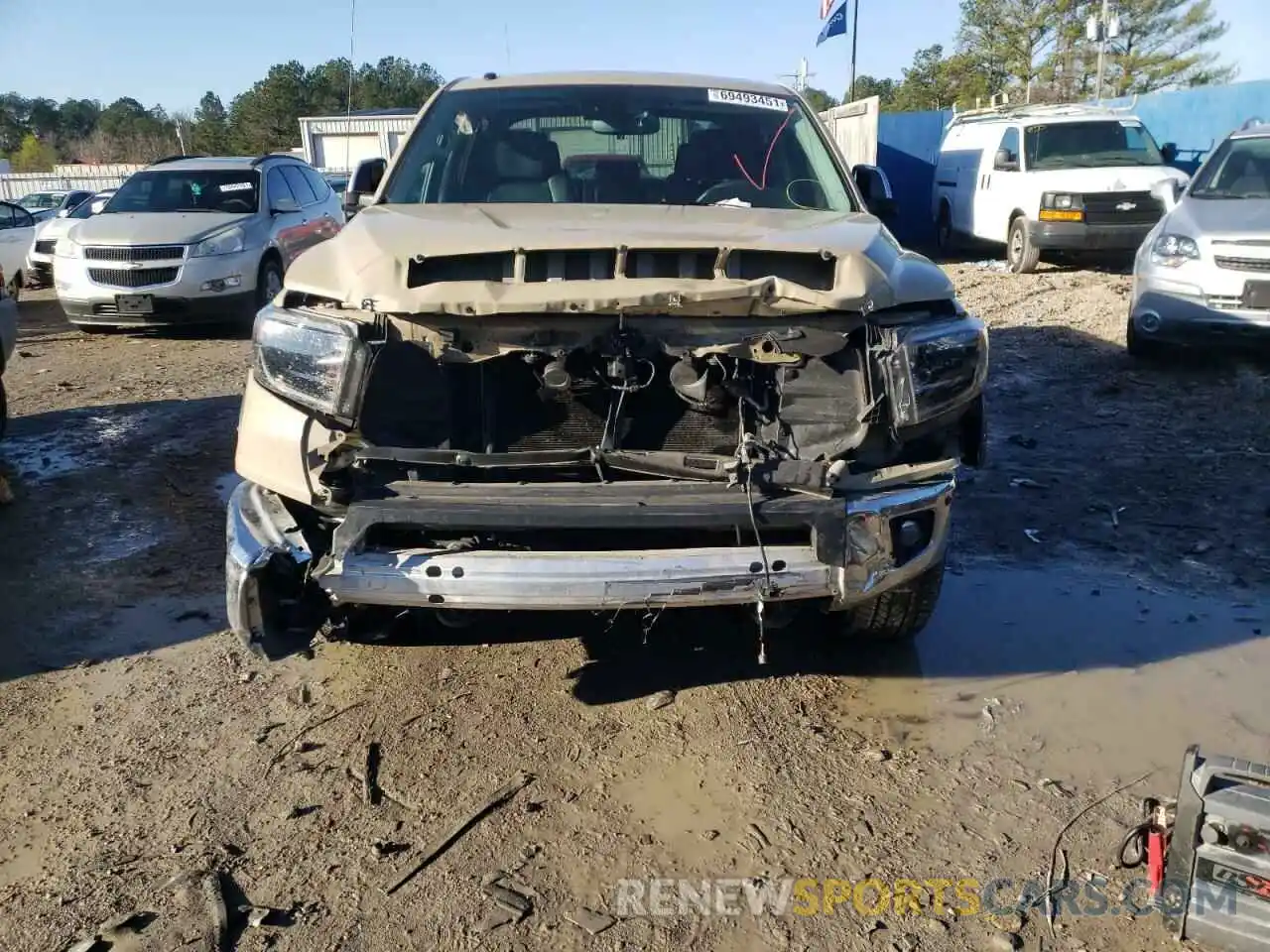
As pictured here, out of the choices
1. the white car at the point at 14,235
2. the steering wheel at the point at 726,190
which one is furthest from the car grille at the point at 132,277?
the steering wheel at the point at 726,190

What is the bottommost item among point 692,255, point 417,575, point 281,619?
point 281,619

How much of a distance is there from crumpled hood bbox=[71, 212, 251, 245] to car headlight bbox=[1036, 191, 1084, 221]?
896 centimetres

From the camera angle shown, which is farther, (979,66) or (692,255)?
(979,66)

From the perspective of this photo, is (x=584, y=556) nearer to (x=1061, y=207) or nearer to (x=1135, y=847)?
(x=1135, y=847)

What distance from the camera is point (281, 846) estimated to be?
2.81 m

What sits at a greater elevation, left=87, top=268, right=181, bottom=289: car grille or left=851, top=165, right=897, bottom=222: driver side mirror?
left=851, top=165, right=897, bottom=222: driver side mirror

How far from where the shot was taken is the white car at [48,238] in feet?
47.6

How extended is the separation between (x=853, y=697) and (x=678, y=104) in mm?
2605

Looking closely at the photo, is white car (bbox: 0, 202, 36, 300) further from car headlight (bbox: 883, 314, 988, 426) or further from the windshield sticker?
car headlight (bbox: 883, 314, 988, 426)

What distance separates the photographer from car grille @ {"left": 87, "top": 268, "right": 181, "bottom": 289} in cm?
1045

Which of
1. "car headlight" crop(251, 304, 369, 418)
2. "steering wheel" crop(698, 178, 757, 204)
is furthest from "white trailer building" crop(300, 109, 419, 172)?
"car headlight" crop(251, 304, 369, 418)

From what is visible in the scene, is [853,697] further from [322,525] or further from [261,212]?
[261,212]

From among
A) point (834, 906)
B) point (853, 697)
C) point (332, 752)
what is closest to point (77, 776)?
point (332, 752)

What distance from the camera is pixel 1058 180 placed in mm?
13109
